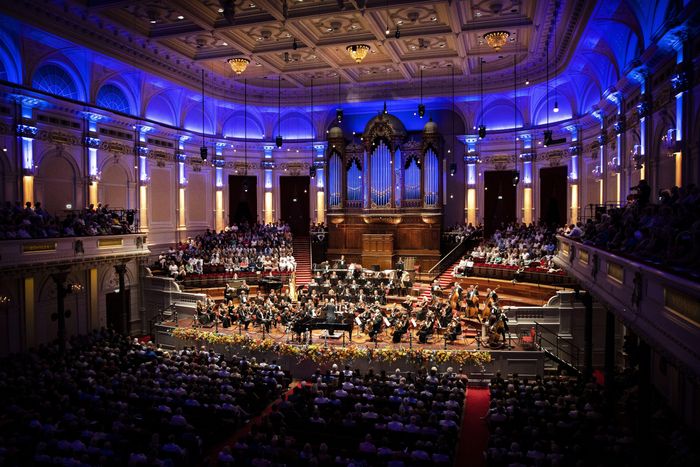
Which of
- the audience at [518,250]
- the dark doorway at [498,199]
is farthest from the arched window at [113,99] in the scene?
the dark doorway at [498,199]

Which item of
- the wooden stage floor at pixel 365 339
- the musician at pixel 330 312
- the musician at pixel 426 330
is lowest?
the wooden stage floor at pixel 365 339

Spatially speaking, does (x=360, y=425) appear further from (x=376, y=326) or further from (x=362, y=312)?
(x=362, y=312)

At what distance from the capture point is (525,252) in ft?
68.5

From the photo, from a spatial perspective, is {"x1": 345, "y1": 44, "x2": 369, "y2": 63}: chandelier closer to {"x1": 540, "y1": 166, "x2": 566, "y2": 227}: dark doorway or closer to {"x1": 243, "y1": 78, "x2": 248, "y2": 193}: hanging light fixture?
{"x1": 243, "y1": 78, "x2": 248, "y2": 193}: hanging light fixture

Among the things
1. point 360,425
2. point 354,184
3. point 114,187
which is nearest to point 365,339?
point 360,425

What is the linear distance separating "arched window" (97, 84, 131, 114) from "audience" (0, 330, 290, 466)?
34.9 ft

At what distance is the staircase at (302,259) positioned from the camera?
82.7 ft

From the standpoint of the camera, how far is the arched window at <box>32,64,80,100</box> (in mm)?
18566

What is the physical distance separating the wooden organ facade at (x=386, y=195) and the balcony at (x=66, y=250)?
415 inches

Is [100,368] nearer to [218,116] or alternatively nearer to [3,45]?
[3,45]

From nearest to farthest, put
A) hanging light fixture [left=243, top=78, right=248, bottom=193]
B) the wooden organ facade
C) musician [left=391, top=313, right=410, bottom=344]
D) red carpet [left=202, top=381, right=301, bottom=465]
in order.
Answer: red carpet [left=202, top=381, right=301, bottom=465] < musician [left=391, top=313, right=410, bottom=344] < the wooden organ facade < hanging light fixture [left=243, top=78, right=248, bottom=193]

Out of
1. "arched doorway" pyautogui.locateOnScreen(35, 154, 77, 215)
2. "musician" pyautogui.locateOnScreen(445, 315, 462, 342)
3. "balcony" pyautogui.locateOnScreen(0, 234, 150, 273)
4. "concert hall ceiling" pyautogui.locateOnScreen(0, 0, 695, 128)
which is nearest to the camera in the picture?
"balcony" pyautogui.locateOnScreen(0, 234, 150, 273)

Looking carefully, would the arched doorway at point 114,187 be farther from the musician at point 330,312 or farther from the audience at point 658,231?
the audience at point 658,231

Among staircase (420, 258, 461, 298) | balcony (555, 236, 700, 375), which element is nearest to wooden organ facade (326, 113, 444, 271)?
staircase (420, 258, 461, 298)
